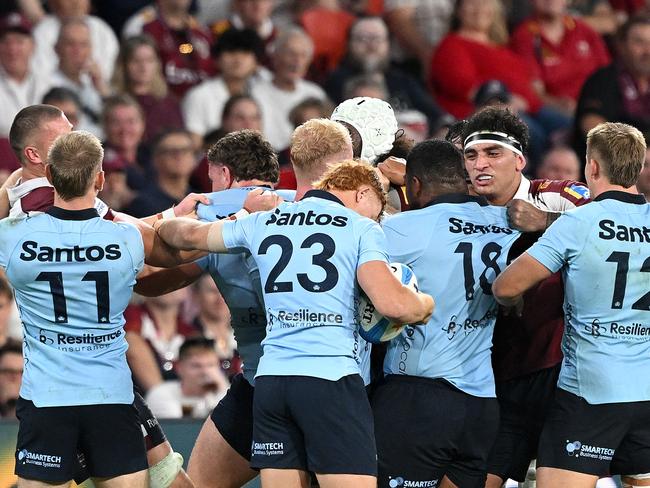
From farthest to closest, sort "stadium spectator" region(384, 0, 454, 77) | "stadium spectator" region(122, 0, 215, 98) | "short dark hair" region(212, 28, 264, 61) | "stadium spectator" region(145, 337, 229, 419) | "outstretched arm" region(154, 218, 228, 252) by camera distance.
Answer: "stadium spectator" region(384, 0, 454, 77) → "stadium spectator" region(122, 0, 215, 98) → "short dark hair" region(212, 28, 264, 61) → "stadium spectator" region(145, 337, 229, 419) → "outstretched arm" region(154, 218, 228, 252)

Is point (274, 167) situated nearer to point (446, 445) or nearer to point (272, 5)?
point (446, 445)

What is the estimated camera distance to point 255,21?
12914 millimetres

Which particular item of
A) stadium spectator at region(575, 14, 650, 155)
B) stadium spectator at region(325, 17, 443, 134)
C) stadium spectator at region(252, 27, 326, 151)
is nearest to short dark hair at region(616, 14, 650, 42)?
stadium spectator at region(575, 14, 650, 155)

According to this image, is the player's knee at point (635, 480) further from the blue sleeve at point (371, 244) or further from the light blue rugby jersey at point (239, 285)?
the light blue rugby jersey at point (239, 285)

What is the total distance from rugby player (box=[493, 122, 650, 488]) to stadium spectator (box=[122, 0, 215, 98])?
Answer: 21.4 ft

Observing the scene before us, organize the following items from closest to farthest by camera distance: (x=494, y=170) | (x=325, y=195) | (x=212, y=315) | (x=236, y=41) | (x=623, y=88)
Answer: (x=325, y=195), (x=494, y=170), (x=212, y=315), (x=236, y=41), (x=623, y=88)

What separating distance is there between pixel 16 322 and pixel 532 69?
6.00m

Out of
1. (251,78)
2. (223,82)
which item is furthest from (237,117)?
(251,78)

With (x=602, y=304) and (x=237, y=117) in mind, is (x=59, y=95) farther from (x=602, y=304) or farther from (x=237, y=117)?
(x=602, y=304)

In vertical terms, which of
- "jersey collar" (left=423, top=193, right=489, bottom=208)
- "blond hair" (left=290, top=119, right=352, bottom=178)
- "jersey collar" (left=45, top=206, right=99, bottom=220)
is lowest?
"jersey collar" (left=45, top=206, right=99, bottom=220)

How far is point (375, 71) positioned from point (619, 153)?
21.5 feet

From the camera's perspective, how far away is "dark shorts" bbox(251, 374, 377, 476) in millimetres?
6043

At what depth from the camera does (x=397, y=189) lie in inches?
295

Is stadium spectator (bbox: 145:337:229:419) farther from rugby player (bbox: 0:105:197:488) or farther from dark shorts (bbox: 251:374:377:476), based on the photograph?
dark shorts (bbox: 251:374:377:476)
